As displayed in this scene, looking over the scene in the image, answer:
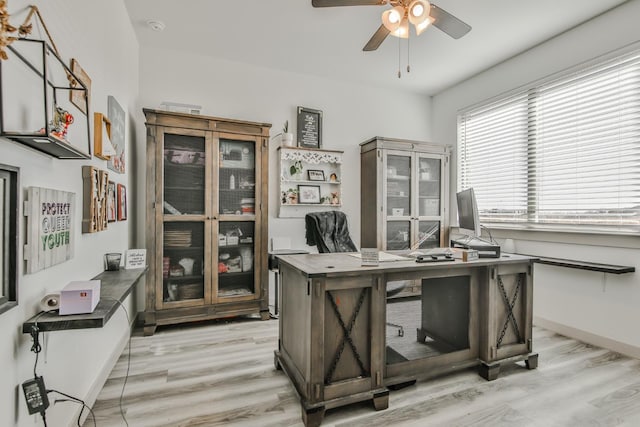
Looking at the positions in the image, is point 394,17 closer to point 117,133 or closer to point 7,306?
point 117,133

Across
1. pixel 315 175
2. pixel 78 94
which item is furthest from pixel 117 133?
pixel 315 175

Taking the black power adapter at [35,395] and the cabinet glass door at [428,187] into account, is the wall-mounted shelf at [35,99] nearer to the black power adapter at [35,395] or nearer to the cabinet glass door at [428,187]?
the black power adapter at [35,395]

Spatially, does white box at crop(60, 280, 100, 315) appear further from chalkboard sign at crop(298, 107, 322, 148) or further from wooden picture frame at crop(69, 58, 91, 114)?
chalkboard sign at crop(298, 107, 322, 148)

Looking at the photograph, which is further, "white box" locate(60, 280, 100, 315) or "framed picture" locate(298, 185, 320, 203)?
"framed picture" locate(298, 185, 320, 203)

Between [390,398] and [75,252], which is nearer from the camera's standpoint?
[75,252]

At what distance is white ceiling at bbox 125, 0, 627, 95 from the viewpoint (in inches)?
104

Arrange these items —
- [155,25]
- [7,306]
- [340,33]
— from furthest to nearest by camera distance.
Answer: [340,33] < [155,25] < [7,306]

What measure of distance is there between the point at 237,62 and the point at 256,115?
627 mm

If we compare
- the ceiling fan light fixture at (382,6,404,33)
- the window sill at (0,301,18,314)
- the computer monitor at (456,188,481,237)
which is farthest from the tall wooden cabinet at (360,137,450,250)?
the window sill at (0,301,18,314)

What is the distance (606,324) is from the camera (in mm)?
2668

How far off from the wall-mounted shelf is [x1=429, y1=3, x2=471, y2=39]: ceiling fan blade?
208cm

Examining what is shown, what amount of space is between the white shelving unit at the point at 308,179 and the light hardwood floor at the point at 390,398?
69.8 inches

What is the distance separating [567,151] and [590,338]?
5.58 feet

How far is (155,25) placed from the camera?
2.90m
